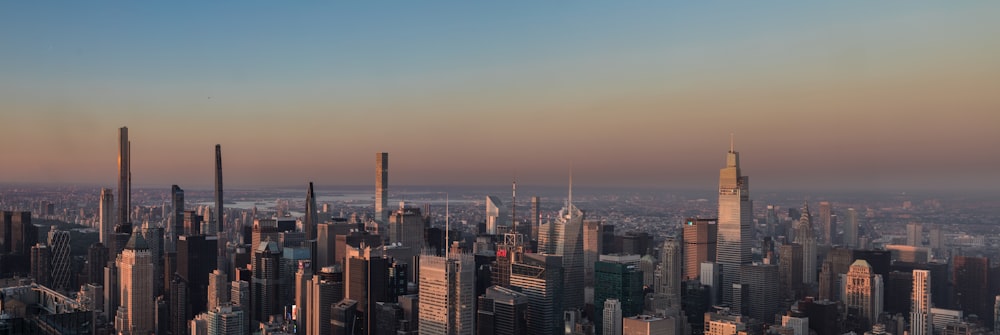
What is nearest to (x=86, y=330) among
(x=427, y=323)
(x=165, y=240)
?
(x=427, y=323)

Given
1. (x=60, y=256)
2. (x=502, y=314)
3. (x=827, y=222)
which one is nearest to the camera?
(x=827, y=222)

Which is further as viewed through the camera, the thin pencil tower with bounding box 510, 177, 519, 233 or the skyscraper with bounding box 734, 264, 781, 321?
the skyscraper with bounding box 734, 264, 781, 321

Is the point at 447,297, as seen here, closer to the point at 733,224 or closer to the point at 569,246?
the point at 569,246

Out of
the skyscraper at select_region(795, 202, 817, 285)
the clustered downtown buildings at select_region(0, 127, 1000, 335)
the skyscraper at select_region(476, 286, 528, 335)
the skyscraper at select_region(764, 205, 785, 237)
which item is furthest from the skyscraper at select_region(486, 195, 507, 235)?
the skyscraper at select_region(795, 202, 817, 285)

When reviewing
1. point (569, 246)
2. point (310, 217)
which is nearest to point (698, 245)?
point (569, 246)

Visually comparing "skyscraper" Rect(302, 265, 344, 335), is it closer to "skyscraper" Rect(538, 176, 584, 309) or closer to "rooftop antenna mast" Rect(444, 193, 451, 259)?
"rooftop antenna mast" Rect(444, 193, 451, 259)
